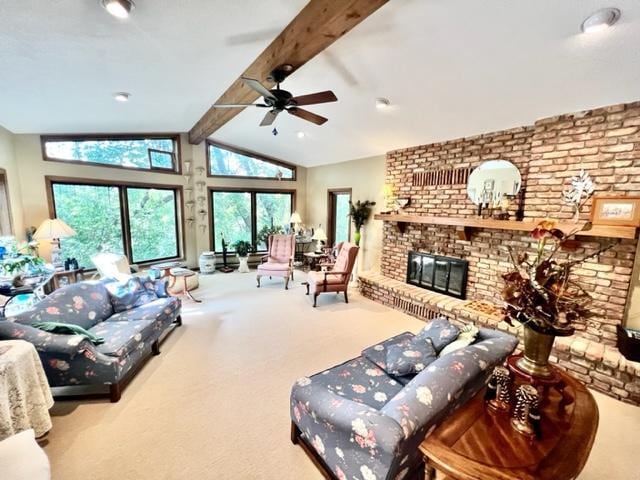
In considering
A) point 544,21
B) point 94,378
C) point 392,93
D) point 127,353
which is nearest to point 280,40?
point 392,93

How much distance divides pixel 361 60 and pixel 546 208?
258 centimetres

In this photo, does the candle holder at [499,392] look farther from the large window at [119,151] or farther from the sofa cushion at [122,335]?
the large window at [119,151]

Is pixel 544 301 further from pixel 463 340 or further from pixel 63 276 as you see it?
pixel 63 276

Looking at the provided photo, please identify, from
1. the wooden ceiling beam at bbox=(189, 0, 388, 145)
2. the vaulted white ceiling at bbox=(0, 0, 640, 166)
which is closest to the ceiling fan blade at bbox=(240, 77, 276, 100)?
the wooden ceiling beam at bbox=(189, 0, 388, 145)

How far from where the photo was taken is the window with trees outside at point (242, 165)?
6.45m

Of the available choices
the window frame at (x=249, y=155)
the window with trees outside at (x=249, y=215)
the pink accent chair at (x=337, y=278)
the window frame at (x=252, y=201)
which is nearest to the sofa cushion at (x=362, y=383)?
the pink accent chair at (x=337, y=278)

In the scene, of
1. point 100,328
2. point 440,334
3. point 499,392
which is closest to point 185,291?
point 100,328

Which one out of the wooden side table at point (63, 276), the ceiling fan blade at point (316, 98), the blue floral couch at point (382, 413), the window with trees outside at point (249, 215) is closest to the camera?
the blue floral couch at point (382, 413)

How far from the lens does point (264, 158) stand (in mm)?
6996

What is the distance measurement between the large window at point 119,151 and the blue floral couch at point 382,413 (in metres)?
5.47

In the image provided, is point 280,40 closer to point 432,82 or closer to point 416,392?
point 432,82

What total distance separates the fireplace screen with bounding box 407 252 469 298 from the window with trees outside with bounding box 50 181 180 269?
16.7ft

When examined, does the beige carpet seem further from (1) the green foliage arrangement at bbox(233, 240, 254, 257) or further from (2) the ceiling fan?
(1) the green foliage arrangement at bbox(233, 240, 254, 257)

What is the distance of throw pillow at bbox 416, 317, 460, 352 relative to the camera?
7.20ft
